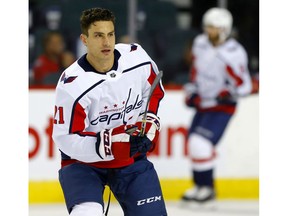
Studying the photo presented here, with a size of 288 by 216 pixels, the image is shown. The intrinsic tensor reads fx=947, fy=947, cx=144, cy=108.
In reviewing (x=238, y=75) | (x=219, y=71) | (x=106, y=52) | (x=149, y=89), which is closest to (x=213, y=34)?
(x=219, y=71)

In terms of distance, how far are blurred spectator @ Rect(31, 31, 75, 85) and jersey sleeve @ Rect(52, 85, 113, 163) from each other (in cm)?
326

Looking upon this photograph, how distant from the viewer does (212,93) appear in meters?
7.38

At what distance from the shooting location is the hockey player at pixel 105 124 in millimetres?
3896

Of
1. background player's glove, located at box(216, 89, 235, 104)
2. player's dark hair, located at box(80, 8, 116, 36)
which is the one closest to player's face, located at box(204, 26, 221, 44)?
background player's glove, located at box(216, 89, 235, 104)

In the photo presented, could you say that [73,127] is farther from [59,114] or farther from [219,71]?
[219,71]

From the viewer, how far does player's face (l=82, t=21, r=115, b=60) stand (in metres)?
3.87

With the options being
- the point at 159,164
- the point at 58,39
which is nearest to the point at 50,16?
the point at 58,39

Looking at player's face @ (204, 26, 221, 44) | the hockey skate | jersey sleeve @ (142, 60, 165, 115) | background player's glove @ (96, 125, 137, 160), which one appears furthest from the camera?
player's face @ (204, 26, 221, 44)

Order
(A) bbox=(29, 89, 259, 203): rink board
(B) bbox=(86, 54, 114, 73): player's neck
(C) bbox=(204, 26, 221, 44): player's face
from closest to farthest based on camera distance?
(B) bbox=(86, 54, 114, 73): player's neck, (A) bbox=(29, 89, 259, 203): rink board, (C) bbox=(204, 26, 221, 44): player's face

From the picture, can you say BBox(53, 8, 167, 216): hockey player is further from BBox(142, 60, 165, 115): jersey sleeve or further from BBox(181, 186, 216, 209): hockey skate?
BBox(181, 186, 216, 209): hockey skate

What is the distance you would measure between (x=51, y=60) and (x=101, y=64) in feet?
11.0
